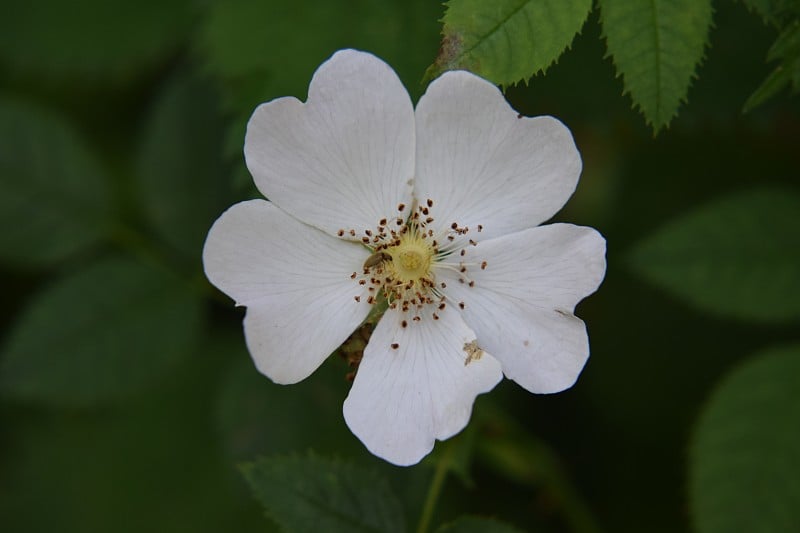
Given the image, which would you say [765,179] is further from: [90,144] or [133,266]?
Result: [90,144]

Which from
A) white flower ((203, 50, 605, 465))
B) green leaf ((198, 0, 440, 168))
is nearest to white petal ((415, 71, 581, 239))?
white flower ((203, 50, 605, 465))

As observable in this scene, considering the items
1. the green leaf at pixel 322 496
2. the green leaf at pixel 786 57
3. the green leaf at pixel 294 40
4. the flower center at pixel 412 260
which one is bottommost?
the green leaf at pixel 322 496

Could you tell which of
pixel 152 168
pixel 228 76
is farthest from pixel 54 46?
pixel 228 76

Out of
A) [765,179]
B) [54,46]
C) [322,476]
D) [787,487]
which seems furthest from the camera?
[54,46]

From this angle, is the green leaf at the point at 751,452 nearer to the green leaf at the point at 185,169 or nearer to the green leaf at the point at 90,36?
the green leaf at the point at 185,169

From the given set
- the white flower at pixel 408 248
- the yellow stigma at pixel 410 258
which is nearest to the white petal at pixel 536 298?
the white flower at pixel 408 248

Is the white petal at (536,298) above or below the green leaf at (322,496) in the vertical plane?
above

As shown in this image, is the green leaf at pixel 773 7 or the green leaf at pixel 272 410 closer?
the green leaf at pixel 773 7
